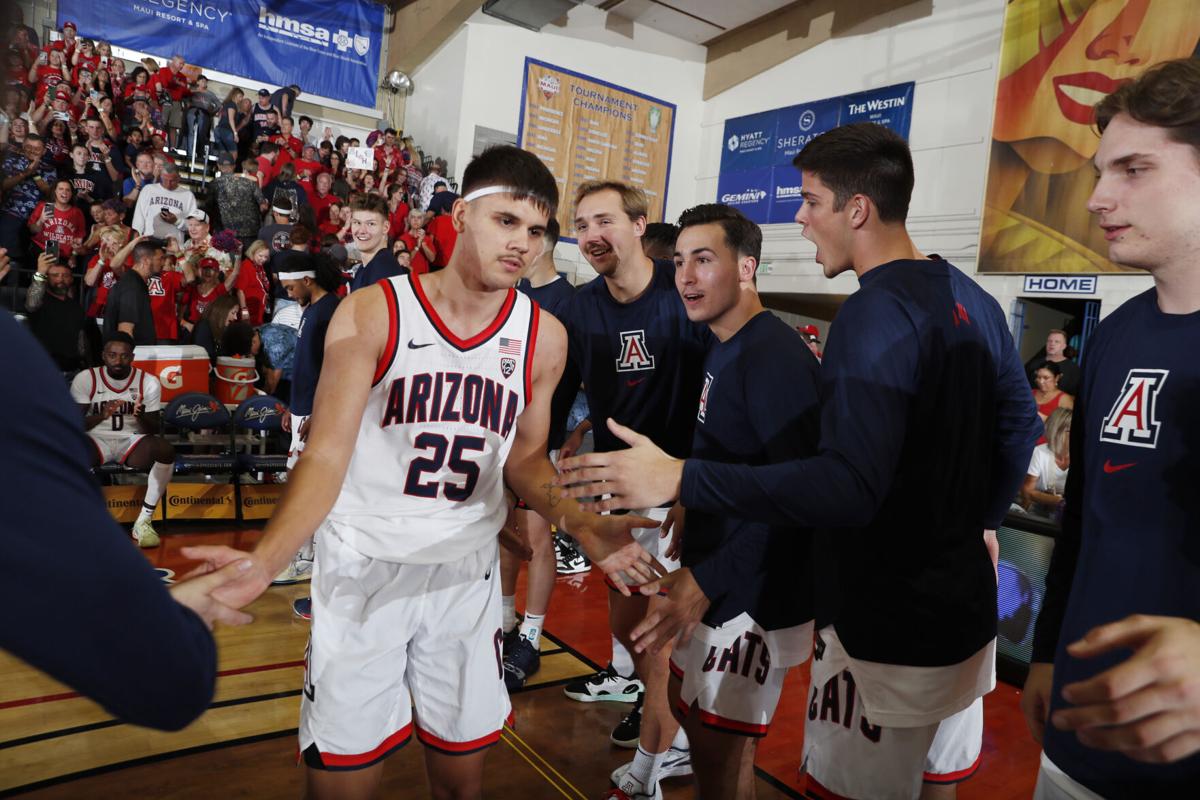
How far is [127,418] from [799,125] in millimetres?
11988

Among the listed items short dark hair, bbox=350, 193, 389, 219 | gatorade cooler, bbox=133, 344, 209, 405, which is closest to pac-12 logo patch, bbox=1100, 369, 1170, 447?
short dark hair, bbox=350, 193, 389, 219

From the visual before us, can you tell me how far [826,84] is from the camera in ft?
44.9

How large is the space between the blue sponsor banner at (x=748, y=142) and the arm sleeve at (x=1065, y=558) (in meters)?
13.7

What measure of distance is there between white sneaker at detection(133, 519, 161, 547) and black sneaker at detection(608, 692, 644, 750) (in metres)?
4.20

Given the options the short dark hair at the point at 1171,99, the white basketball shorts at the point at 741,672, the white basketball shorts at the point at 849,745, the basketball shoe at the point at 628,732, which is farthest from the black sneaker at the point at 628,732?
the short dark hair at the point at 1171,99

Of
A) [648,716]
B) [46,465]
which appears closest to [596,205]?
[648,716]

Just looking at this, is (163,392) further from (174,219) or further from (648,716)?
(648,716)

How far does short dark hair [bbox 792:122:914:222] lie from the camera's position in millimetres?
1998

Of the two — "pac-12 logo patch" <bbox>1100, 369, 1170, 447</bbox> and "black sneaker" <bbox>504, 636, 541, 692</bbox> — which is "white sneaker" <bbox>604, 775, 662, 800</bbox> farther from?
"pac-12 logo patch" <bbox>1100, 369, 1170, 447</bbox>

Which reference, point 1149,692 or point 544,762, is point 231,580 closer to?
point 1149,692

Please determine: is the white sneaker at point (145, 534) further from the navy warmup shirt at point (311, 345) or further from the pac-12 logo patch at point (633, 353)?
the pac-12 logo patch at point (633, 353)

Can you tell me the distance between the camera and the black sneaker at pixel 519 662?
13.4ft

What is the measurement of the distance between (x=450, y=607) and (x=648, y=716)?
1196mm

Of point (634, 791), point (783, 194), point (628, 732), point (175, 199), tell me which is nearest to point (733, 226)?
point (634, 791)
